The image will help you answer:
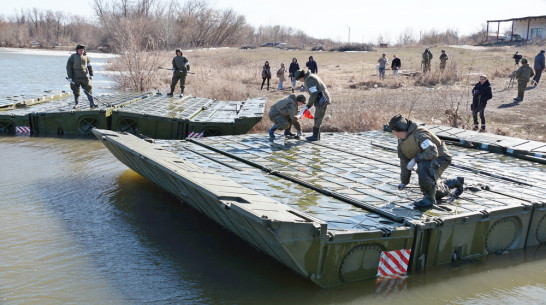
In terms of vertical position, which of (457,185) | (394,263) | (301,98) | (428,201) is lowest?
(394,263)

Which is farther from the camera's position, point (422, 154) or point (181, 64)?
point (181, 64)

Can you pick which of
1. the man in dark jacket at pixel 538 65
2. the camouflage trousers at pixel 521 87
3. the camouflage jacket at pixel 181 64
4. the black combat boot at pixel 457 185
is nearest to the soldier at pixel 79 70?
the camouflage jacket at pixel 181 64

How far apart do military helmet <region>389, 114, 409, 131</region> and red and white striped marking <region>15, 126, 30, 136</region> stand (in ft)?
39.3

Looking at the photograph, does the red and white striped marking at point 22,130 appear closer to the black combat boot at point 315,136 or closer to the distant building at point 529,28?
the black combat boot at point 315,136

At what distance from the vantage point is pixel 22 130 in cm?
1536

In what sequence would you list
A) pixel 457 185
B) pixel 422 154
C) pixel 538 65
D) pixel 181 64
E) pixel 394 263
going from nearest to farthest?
pixel 394 263, pixel 422 154, pixel 457 185, pixel 181 64, pixel 538 65

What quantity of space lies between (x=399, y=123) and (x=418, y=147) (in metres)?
0.40

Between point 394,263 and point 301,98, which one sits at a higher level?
point 301,98

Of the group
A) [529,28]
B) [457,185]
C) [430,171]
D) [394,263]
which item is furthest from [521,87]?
[529,28]

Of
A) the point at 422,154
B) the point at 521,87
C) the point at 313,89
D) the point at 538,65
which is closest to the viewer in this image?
the point at 422,154

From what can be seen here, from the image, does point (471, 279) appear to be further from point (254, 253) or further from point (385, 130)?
point (385, 130)

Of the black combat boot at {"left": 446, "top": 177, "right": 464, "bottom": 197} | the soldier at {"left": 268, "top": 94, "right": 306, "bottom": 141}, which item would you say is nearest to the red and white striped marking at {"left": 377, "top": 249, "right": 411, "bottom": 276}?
the black combat boot at {"left": 446, "top": 177, "right": 464, "bottom": 197}

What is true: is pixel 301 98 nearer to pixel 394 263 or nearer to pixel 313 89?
pixel 313 89

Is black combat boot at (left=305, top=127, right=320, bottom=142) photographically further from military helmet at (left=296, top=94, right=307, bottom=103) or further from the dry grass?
the dry grass
